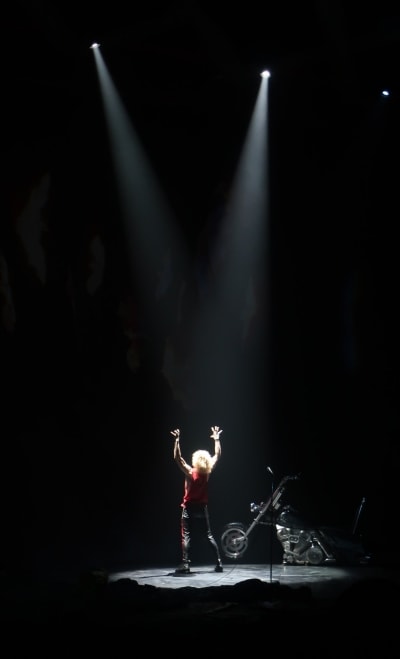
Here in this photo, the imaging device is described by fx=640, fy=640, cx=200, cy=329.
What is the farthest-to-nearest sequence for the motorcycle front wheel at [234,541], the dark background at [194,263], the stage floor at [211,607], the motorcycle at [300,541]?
the motorcycle front wheel at [234,541] < the motorcycle at [300,541] < the dark background at [194,263] < the stage floor at [211,607]

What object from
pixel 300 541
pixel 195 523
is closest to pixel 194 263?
pixel 195 523

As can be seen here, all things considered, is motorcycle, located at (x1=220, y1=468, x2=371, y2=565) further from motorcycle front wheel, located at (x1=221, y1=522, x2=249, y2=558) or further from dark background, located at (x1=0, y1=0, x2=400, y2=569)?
dark background, located at (x1=0, y1=0, x2=400, y2=569)

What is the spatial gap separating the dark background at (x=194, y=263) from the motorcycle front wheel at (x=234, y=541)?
0.67m

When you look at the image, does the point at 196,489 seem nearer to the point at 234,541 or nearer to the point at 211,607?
the point at 234,541

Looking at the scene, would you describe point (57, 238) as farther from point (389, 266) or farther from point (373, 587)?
point (373, 587)

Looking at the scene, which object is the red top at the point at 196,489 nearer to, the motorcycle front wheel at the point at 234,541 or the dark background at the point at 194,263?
the motorcycle front wheel at the point at 234,541

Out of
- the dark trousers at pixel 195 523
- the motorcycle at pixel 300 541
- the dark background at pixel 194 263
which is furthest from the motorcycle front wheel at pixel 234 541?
the dark trousers at pixel 195 523

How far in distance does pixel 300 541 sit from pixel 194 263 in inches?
202

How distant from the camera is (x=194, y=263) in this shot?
463 inches

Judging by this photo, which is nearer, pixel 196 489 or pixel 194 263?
pixel 196 489

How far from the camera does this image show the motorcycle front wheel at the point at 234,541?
32.5 ft

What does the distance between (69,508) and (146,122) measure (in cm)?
664

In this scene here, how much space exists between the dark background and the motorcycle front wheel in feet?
2.21

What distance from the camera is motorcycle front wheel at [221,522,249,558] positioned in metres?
9.91
